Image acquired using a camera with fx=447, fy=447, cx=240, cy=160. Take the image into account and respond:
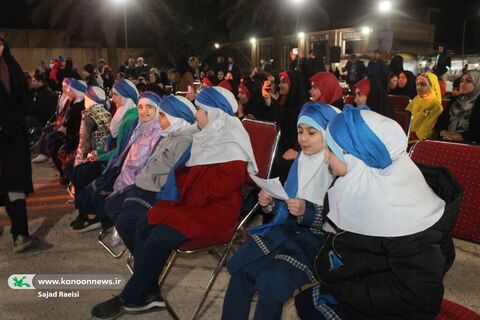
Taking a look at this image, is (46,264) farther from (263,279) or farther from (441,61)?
(441,61)

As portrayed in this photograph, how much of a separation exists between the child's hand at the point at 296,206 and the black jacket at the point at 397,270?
0.43 meters

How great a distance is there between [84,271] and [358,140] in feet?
8.43

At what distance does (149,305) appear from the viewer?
2.73m

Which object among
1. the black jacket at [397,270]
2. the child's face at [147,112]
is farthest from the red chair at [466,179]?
the child's face at [147,112]

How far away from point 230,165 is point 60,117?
3688 mm

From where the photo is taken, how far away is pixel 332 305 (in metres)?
1.85

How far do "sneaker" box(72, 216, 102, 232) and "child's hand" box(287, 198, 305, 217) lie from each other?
2.51m

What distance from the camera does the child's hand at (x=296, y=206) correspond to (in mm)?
2219

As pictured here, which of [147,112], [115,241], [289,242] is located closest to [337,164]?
[289,242]

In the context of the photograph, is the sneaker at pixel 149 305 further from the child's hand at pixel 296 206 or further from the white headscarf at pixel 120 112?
the white headscarf at pixel 120 112

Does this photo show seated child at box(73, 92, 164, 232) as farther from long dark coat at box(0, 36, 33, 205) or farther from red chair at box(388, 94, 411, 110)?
red chair at box(388, 94, 411, 110)

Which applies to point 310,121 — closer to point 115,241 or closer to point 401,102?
point 115,241

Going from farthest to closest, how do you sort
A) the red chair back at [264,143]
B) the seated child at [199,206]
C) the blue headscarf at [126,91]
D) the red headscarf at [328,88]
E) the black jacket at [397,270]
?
1. the blue headscarf at [126,91]
2. the red headscarf at [328,88]
3. the red chair back at [264,143]
4. the seated child at [199,206]
5. the black jacket at [397,270]

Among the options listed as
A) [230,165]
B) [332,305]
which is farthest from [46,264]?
[332,305]
